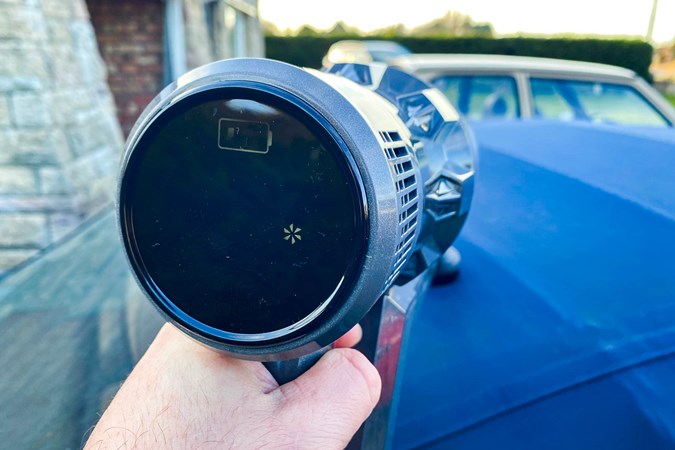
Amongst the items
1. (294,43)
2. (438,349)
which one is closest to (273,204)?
(438,349)

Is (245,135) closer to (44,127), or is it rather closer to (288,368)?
(288,368)

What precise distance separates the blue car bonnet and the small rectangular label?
67 centimetres

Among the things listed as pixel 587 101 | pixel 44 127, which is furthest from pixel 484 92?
pixel 44 127

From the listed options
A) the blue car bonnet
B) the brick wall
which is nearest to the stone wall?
the brick wall

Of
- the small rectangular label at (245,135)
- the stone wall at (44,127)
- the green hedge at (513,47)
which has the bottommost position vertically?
the green hedge at (513,47)

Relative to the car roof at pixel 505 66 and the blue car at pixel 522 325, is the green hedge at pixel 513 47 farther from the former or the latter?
the blue car at pixel 522 325

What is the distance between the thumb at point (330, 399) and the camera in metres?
0.71

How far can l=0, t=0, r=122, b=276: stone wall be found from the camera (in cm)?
304

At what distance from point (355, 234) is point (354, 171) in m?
0.07

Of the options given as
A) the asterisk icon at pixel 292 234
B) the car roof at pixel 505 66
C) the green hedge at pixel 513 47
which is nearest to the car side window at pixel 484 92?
the car roof at pixel 505 66

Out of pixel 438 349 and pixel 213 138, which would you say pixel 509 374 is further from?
pixel 213 138

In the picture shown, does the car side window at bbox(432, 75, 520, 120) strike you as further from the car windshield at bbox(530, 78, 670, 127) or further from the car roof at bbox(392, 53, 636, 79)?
the car windshield at bbox(530, 78, 670, 127)

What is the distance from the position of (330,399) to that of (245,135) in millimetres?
391

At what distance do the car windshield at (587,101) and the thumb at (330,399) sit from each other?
13.9 ft
